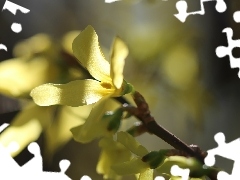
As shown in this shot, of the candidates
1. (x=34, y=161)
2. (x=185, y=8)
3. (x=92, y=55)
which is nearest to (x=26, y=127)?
(x=34, y=161)

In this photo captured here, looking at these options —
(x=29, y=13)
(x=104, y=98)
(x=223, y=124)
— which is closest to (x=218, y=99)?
(x=223, y=124)

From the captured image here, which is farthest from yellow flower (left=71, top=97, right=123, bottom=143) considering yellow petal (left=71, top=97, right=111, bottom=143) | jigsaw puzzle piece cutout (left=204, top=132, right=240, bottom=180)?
jigsaw puzzle piece cutout (left=204, top=132, right=240, bottom=180)

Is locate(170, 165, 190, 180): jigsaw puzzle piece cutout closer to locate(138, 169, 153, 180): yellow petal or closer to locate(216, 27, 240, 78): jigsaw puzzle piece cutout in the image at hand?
locate(138, 169, 153, 180): yellow petal

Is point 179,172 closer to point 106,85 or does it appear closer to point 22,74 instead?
point 106,85

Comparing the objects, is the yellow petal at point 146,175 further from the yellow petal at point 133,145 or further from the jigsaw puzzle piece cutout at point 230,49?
the jigsaw puzzle piece cutout at point 230,49

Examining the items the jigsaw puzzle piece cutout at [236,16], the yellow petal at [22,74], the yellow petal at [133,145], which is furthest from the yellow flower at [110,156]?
the jigsaw puzzle piece cutout at [236,16]
